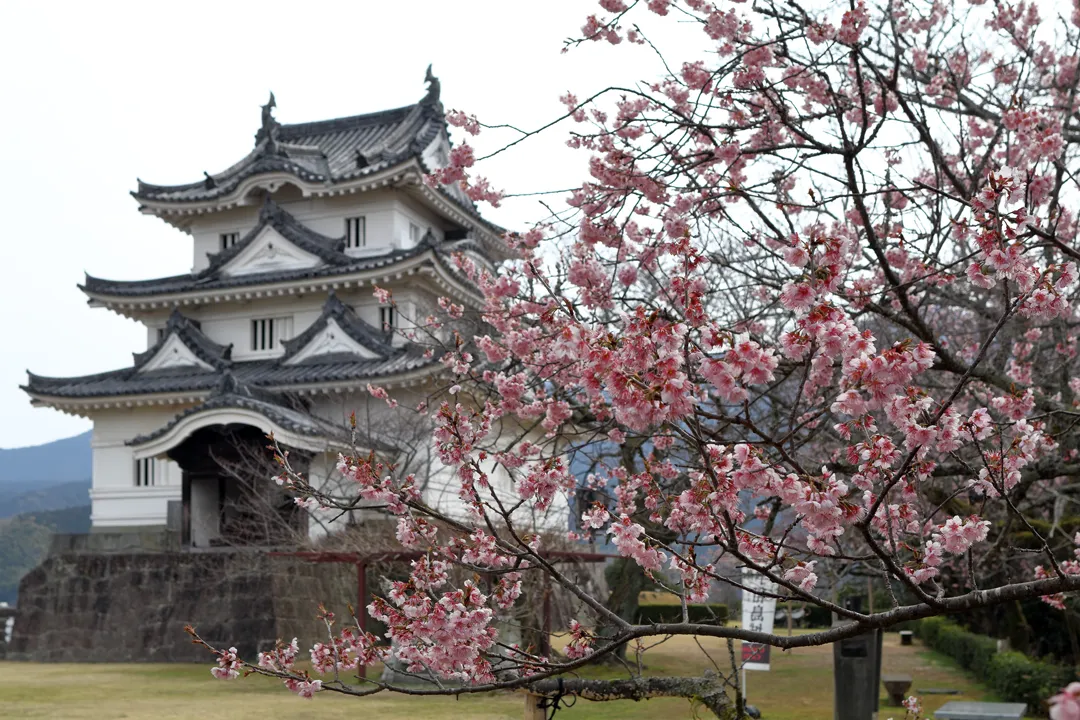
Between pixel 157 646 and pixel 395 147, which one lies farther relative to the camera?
pixel 395 147

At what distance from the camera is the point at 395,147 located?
2762 cm

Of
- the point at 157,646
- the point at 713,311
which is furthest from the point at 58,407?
the point at 713,311

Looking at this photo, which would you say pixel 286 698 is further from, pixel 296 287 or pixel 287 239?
pixel 287 239

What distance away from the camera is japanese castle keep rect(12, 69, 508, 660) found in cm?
2127

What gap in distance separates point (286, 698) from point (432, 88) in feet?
63.9

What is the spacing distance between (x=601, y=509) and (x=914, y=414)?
1.76 m

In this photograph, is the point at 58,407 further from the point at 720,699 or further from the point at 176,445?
the point at 720,699

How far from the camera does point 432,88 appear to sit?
29609 millimetres

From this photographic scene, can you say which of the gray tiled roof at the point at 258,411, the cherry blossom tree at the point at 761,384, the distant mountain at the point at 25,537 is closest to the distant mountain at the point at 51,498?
the distant mountain at the point at 25,537

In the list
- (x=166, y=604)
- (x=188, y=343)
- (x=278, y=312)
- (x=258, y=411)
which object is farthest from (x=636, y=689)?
(x=278, y=312)

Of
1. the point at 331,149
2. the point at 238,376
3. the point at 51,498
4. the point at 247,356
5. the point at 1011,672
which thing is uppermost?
the point at 331,149

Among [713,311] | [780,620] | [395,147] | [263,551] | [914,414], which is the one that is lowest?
[780,620]

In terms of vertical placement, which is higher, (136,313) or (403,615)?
(136,313)

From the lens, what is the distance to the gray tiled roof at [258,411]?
2102 centimetres
